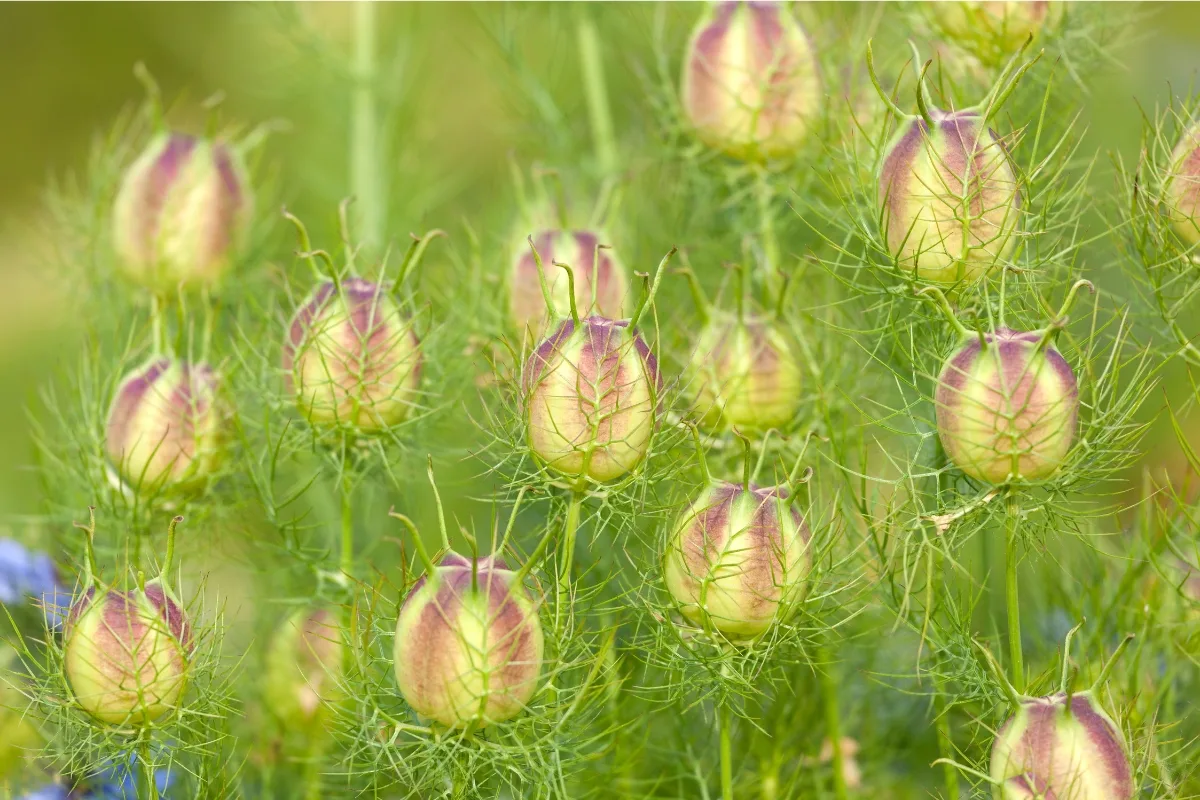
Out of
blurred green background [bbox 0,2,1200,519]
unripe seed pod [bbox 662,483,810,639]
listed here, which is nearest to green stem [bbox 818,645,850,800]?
unripe seed pod [bbox 662,483,810,639]

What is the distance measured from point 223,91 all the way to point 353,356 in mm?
1283

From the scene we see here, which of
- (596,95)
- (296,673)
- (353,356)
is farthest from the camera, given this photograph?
(596,95)

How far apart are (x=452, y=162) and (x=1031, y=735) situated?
1439 millimetres

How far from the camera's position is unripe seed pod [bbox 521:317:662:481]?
0.49 metres

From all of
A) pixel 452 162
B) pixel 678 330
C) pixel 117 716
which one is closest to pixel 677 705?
pixel 678 330

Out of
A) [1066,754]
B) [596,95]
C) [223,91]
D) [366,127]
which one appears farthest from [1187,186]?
[223,91]

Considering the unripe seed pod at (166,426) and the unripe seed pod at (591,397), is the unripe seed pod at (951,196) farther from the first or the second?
the unripe seed pod at (166,426)

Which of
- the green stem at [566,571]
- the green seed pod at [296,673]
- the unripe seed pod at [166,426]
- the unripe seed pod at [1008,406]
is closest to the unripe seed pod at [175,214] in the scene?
the unripe seed pod at [166,426]

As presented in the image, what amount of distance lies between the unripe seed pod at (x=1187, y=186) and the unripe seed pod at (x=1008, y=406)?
0.11 m

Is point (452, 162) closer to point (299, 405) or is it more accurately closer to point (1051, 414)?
point (299, 405)

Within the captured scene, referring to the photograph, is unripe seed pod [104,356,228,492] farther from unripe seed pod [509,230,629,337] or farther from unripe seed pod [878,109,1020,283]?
unripe seed pod [878,109,1020,283]

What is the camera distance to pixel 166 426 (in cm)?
62

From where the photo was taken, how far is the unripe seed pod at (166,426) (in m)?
0.63

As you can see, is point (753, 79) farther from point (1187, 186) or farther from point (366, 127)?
point (366, 127)
